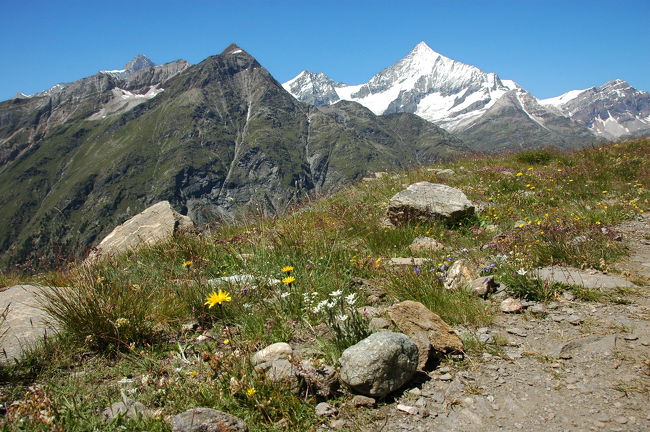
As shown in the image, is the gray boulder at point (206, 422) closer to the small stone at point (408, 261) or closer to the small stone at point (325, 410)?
the small stone at point (325, 410)

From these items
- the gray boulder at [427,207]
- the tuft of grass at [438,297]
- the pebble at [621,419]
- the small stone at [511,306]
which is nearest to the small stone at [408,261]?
the tuft of grass at [438,297]

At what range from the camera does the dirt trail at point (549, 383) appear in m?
2.93

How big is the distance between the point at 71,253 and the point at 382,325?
575 cm

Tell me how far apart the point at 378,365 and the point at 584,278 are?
3613 millimetres

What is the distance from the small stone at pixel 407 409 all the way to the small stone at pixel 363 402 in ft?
0.67

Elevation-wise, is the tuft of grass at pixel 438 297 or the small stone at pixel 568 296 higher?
the tuft of grass at pixel 438 297

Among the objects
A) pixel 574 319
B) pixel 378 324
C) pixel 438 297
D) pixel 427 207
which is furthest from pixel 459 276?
pixel 427 207

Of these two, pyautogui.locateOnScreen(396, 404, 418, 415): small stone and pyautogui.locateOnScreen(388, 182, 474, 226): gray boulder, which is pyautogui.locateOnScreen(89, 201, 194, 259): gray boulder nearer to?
pyautogui.locateOnScreen(388, 182, 474, 226): gray boulder

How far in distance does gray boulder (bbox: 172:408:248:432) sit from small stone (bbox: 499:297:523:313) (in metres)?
3.28

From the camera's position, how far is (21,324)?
4578 mm

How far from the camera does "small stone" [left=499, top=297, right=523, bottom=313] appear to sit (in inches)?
183

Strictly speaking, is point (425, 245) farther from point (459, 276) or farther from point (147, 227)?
point (147, 227)

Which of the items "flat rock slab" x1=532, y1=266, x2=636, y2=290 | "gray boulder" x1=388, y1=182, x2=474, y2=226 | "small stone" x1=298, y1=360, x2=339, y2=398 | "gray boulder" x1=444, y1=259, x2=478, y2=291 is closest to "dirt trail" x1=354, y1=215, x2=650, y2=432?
"small stone" x1=298, y1=360, x2=339, y2=398

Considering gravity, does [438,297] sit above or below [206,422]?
above
